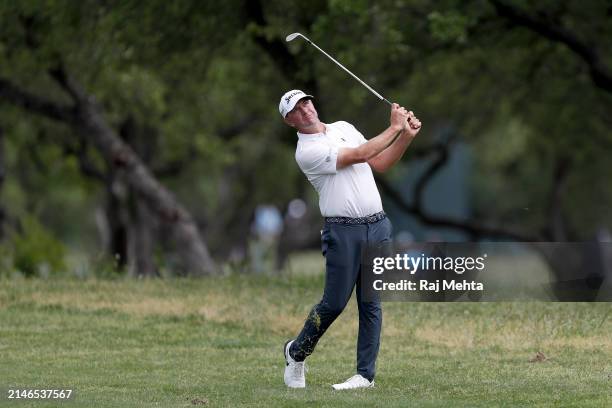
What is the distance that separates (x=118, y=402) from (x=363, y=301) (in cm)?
185

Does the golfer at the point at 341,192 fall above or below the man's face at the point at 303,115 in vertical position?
below

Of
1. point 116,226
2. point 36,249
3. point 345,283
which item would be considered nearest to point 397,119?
point 345,283

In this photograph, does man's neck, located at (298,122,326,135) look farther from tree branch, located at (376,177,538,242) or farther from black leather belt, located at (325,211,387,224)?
tree branch, located at (376,177,538,242)

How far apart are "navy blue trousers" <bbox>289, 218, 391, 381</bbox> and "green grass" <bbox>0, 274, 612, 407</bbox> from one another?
0.36 m

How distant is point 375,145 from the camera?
9.25m

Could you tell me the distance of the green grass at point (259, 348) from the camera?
967 centimetres

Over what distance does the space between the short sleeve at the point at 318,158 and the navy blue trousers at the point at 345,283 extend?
15.7 inches

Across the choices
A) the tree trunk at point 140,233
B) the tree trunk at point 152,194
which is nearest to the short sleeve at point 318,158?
the tree trunk at point 152,194

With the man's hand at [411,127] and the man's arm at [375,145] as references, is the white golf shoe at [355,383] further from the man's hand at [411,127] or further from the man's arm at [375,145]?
the man's hand at [411,127]

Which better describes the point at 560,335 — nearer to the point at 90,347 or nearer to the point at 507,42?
the point at 90,347

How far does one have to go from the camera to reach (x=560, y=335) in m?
12.3

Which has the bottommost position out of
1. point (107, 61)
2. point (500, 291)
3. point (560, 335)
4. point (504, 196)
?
point (504, 196)

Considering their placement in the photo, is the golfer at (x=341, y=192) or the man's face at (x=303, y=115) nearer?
the golfer at (x=341, y=192)

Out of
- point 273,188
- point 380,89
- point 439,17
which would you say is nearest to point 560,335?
point 439,17
